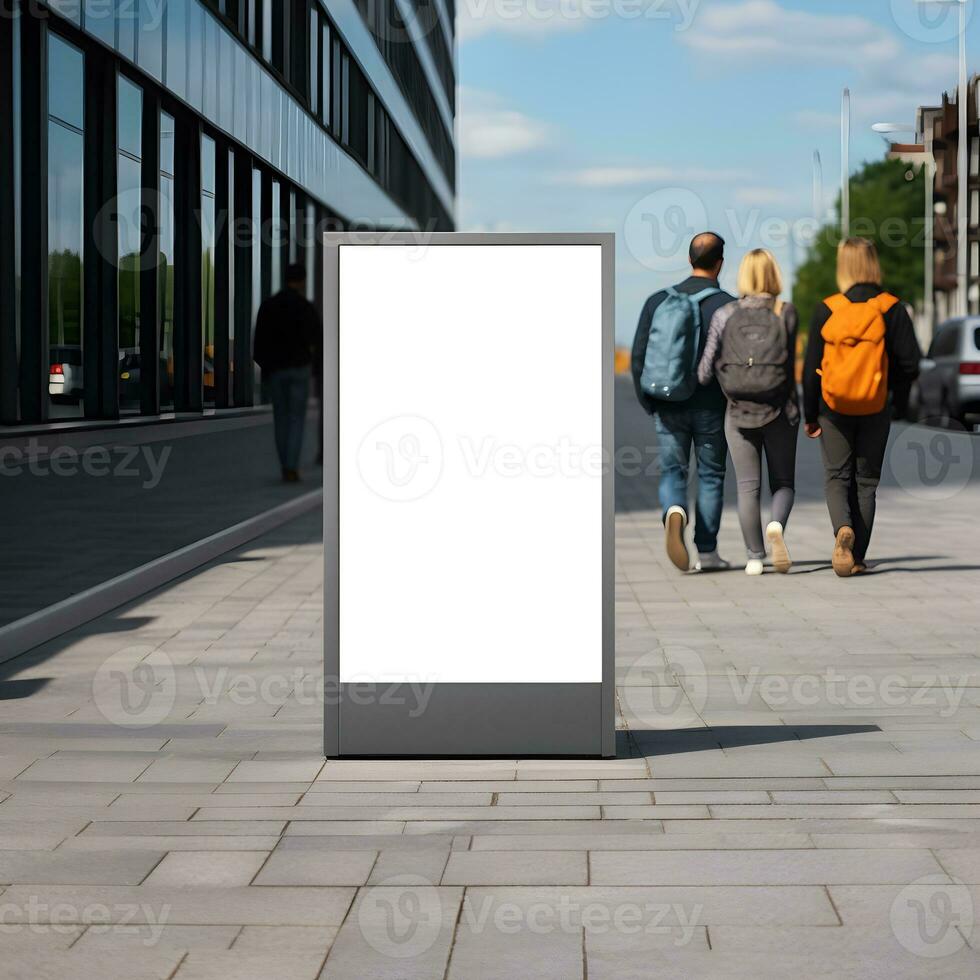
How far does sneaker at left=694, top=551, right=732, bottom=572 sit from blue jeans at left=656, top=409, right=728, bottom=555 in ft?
0.54

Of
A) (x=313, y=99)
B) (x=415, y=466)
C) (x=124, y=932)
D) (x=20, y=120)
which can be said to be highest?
(x=313, y=99)

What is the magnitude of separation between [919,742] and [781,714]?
0.64 m

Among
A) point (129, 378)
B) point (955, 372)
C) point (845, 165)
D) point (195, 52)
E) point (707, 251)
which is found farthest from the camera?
point (845, 165)

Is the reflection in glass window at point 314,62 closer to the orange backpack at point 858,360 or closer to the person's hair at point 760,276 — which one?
the person's hair at point 760,276

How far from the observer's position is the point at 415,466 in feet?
17.7

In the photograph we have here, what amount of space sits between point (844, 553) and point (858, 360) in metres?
1.12

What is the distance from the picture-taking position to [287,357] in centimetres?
1591

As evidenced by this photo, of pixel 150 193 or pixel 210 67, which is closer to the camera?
pixel 150 193

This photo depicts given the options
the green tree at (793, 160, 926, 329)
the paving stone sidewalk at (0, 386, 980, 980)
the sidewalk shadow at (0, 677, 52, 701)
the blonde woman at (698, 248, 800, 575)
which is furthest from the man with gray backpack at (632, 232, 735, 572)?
the green tree at (793, 160, 926, 329)

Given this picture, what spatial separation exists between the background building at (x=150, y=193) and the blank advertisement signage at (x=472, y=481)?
413 centimetres

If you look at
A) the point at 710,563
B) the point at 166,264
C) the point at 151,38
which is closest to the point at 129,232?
the point at 166,264

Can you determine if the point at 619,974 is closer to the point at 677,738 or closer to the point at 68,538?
the point at 677,738

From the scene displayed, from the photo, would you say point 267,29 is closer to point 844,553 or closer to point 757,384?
point 757,384

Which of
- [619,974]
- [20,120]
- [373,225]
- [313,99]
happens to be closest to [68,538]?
[20,120]
